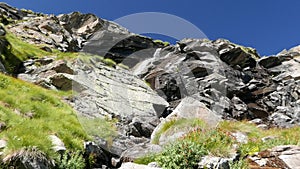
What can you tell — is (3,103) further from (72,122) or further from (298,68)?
(298,68)

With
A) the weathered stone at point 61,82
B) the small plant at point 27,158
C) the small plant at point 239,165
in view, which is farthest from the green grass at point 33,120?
the weathered stone at point 61,82

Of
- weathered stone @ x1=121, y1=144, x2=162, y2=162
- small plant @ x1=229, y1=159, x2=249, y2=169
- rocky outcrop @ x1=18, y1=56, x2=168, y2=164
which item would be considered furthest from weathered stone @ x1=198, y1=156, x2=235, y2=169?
rocky outcrop @ x1=18, y1=56, x2=168, y2=164

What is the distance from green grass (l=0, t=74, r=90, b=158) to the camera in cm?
1062

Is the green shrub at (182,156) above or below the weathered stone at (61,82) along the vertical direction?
below

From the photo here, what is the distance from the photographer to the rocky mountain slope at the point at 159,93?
1213 centimetres

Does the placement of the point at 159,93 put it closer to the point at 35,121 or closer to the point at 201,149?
the point at 35,121

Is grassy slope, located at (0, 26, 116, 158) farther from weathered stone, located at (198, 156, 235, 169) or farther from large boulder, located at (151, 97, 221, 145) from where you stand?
weathered stone, located at (198, 156, 235, 169)

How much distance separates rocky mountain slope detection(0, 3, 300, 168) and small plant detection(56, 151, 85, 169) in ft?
0.55

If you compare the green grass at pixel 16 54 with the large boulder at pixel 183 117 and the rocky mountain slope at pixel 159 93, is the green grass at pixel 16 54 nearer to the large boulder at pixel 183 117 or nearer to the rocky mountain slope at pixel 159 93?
the rocky mountain slope at pixel 159 93

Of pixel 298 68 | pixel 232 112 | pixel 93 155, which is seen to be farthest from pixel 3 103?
pixel 298 68

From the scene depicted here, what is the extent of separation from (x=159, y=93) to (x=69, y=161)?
77.6 feet

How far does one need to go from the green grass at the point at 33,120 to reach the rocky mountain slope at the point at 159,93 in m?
0.24

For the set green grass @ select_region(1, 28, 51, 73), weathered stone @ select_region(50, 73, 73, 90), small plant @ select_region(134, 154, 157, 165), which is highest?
green grass @ select_region(1, 28, 51, 73)

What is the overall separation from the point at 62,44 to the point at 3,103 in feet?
113
